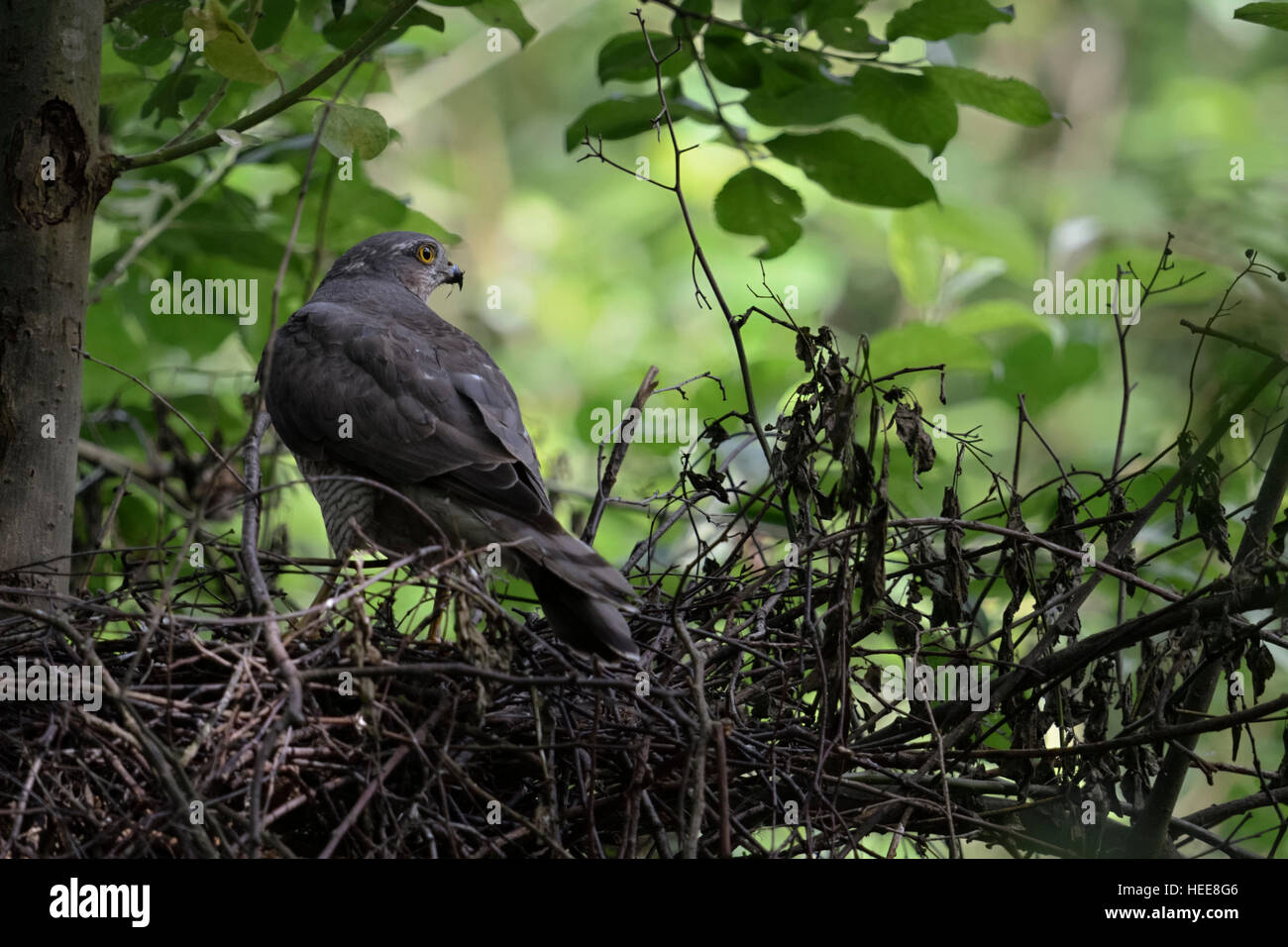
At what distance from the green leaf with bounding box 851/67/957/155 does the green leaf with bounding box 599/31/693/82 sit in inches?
20.4

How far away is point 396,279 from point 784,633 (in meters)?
2.61

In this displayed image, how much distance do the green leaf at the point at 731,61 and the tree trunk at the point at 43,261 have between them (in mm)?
1598

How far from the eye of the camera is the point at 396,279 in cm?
462

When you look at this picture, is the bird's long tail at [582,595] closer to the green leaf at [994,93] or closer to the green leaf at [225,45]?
the green leaf at [225,45]

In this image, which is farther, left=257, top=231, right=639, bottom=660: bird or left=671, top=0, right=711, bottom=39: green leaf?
left=671, top=0, right=711, bottom=39: green leaf

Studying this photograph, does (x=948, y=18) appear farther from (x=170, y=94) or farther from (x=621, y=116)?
(x=170, y=94)

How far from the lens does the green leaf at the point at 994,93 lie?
320 cm

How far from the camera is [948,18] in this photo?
9.98 feet

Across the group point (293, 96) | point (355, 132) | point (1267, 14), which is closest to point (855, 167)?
point (1267, 14)

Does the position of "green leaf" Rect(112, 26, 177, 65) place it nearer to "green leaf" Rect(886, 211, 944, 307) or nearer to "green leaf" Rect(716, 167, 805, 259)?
"green leaf" Rect(716, 167, 805, 259)

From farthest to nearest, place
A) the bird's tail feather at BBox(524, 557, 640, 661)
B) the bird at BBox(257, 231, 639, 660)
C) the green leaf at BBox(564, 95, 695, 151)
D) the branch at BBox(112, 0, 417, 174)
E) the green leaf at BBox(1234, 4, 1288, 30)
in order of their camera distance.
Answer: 1. the green leaf at BBox(564, 95, 695, 151)
2. the bird at BBox(257, 231, 639, 660)
3. the branch at BBox(112, 0, 417, 174)
4. the bird's tail feather at BBox(524, 557, 640, 661)
5. the green leaf at BBox(1234, 4, 1288, 30)

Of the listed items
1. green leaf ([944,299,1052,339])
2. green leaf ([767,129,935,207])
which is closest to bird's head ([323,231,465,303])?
green leaf ([767,129,935,207])

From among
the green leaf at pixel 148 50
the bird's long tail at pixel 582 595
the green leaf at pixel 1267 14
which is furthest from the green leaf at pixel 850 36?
the green leaf at pixel 148 50

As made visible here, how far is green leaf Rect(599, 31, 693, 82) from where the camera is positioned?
11.3ft
